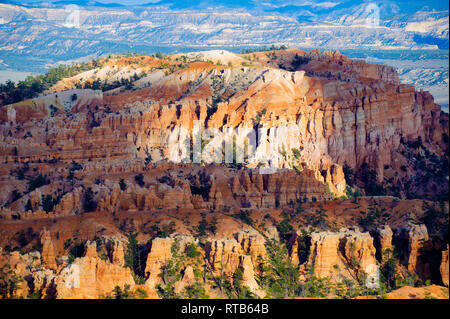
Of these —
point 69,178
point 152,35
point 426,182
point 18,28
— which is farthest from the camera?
point 152,35

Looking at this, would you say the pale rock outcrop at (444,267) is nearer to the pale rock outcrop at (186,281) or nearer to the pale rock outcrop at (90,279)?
the pale rock outcrop at (186,281)

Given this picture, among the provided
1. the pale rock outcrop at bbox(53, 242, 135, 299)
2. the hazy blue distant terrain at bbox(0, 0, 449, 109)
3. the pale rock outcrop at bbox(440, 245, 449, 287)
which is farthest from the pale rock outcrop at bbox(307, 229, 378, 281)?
the hazy blue distant terrain at bbox(0, 0, 449, 109)

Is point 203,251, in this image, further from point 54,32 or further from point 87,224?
point 54,32

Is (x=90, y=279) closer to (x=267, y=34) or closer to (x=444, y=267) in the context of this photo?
(x=444, y=267)

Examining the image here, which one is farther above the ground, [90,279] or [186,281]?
[90,279]

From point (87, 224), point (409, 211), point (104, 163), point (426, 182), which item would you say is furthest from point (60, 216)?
point (426, 182)

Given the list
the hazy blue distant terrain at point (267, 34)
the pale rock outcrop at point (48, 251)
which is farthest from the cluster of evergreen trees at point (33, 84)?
the pale rock outcrop at point (48, 251)

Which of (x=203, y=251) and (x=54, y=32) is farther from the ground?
(x=54, y=32)

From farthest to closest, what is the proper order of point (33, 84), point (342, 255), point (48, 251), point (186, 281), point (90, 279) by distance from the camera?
1. point (33, 84)
2. point (342, 255)
3. point (48, 251)
4. point (186, 281)
5. point (90, 279)

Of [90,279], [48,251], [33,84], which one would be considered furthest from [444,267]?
[33,84]
